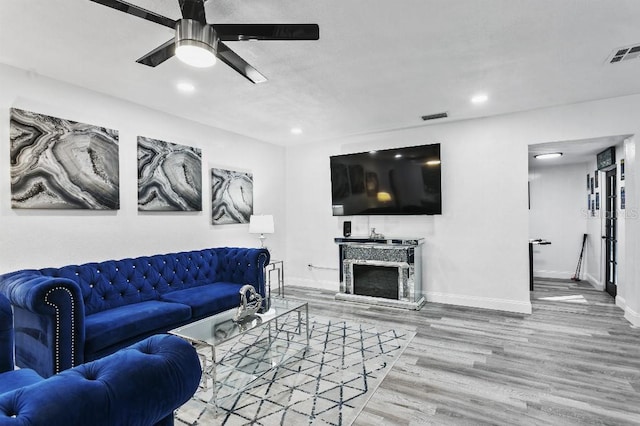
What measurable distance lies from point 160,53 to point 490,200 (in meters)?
4.27

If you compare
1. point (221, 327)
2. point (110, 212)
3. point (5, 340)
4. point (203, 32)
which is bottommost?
point (221, 327)

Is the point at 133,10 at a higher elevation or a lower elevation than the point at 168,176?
higher

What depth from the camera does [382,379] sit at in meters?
2.72

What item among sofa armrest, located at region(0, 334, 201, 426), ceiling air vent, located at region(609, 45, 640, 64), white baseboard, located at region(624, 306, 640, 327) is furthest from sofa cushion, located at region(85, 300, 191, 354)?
white baseboard, located at region(624, 306, 640, 327)

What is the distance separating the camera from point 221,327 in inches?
108

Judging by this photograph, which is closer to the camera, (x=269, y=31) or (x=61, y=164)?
(x=269, y=31)

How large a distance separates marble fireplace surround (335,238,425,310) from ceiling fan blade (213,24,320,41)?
139 inches

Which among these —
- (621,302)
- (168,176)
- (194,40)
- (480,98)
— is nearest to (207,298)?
(168,176)

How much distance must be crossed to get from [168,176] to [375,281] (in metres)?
3.26

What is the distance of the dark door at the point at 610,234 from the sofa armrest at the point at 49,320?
661 centimetres

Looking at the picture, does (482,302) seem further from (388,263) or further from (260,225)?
(260,225)

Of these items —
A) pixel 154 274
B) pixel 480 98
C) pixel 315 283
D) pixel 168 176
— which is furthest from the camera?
pixel 315 283

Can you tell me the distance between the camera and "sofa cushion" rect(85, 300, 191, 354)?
8.64ft

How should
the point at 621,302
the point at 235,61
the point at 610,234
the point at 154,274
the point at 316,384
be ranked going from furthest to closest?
the point at 610,234 < the point at 621,302 < the point at 154,274 < the point at 316,384 < the point at 235,61
